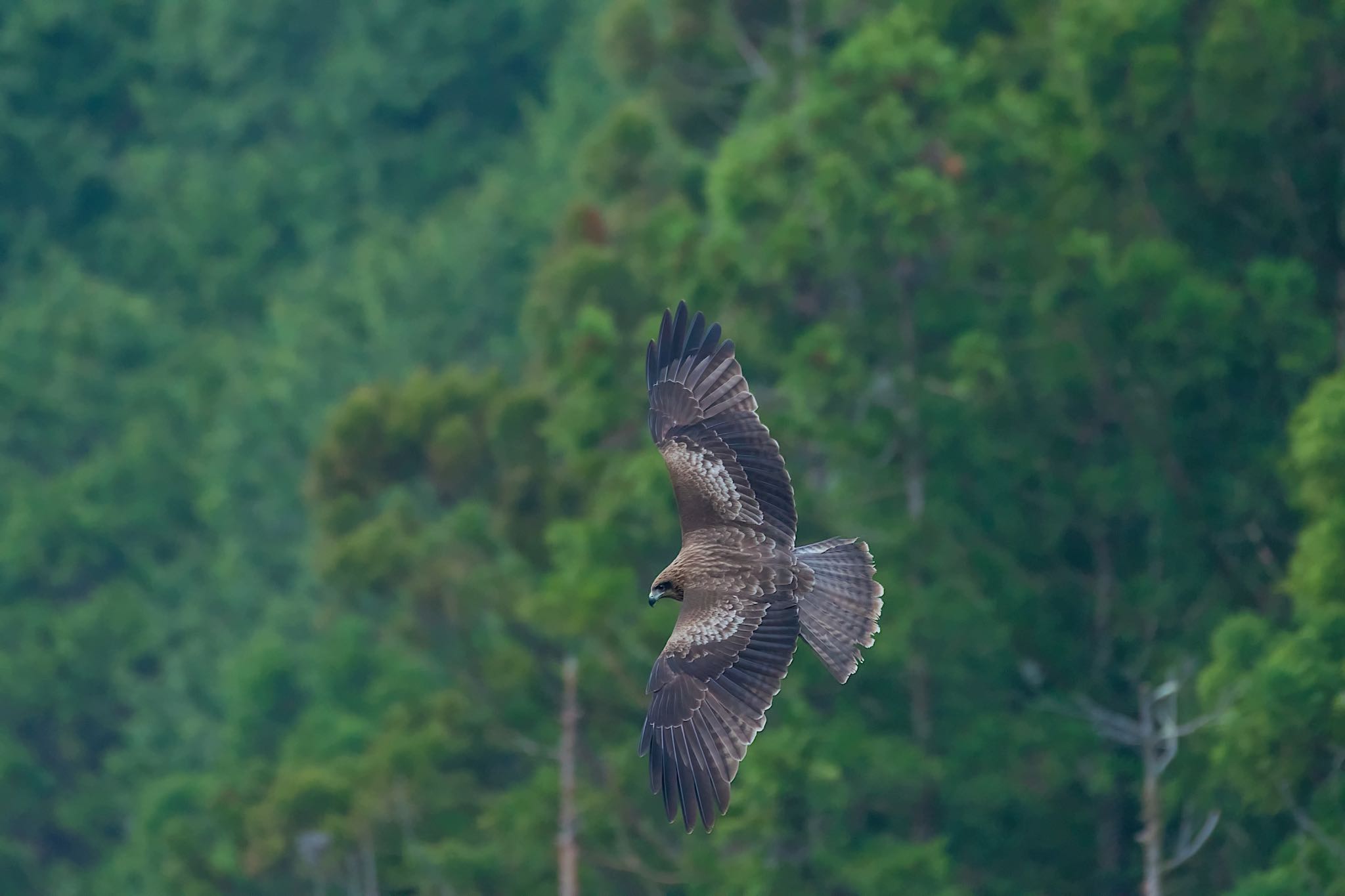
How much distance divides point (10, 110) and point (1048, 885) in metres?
36.7

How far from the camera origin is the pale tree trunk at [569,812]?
20609mm

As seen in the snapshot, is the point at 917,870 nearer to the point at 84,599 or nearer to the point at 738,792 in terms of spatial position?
the point at 738,792

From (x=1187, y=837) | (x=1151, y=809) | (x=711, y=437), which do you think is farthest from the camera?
(x=1187, y=837)

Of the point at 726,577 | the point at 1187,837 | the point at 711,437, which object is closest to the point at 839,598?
→ the point at 726,577

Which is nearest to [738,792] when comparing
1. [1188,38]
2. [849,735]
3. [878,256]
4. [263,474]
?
[849,735]

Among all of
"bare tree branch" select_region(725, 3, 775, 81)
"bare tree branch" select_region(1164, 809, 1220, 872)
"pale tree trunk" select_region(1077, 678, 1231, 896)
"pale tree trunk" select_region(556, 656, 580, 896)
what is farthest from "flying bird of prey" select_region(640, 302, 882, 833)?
"bare tree branch" select_region(725, 3, 775, 81)

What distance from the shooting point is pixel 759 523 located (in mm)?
12562

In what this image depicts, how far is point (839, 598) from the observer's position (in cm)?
1280

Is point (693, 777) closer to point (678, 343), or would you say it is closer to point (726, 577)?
point (726, 577)

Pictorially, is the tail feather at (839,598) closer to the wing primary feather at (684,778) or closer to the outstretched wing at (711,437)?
the outstretched wing at (711,437)

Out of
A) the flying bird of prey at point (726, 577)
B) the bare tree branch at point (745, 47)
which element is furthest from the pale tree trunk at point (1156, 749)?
the bare tree branch at point (745, 47)

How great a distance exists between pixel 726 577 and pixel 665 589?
19.6 inches

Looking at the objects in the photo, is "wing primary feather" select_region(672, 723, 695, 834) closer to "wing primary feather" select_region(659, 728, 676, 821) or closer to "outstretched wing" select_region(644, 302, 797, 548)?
"wing primary feather" select_region(659, 728, 676, 821)

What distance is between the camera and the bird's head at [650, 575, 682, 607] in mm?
12492
